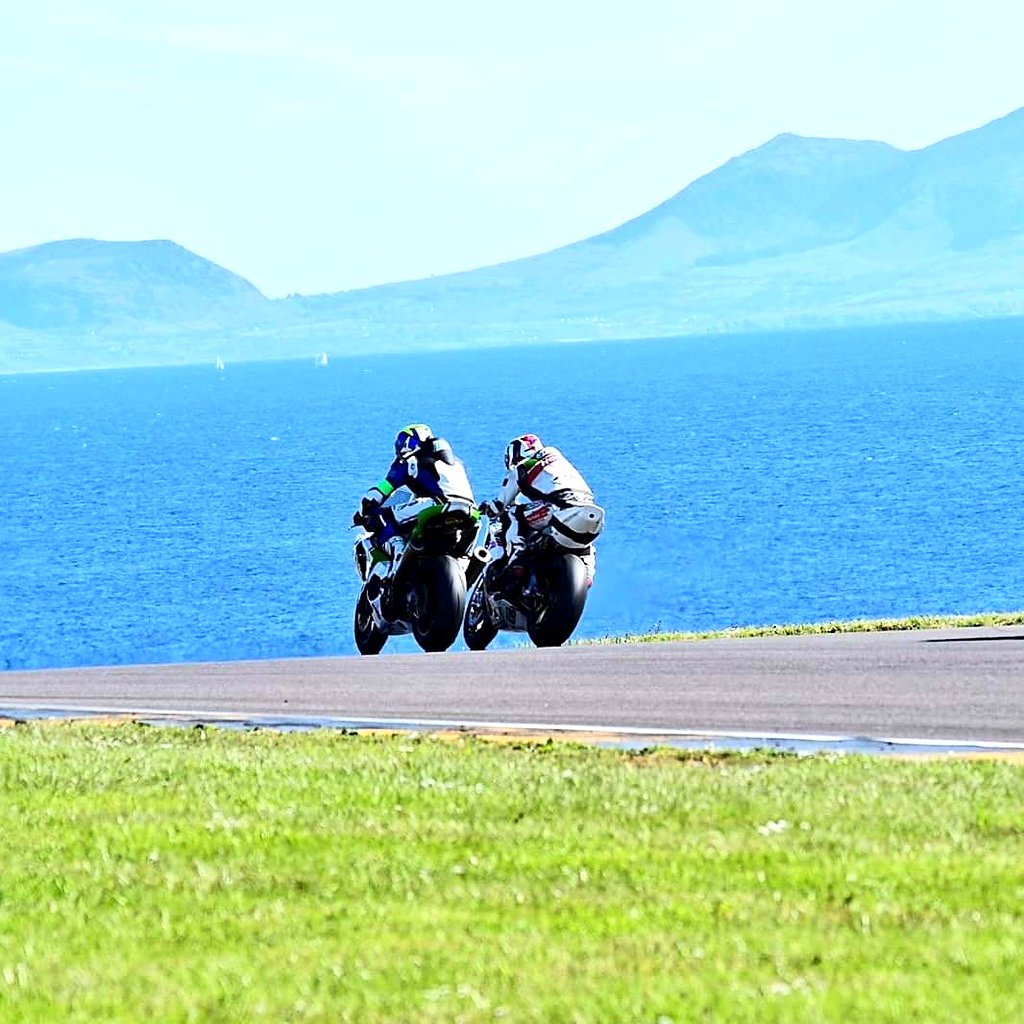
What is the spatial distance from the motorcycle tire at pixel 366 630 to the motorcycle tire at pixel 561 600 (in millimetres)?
2908

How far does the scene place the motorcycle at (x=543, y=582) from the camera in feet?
77.4

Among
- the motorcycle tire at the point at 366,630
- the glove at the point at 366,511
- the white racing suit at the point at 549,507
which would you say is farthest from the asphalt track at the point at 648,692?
the motorcycle tire at the point at 366,630

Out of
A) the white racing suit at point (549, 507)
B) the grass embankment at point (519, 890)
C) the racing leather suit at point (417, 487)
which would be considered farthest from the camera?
the racing leather suit at point (417, 487)

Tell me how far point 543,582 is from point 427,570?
172 centimetres

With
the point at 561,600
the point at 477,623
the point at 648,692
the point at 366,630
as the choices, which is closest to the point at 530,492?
the point at 561,600

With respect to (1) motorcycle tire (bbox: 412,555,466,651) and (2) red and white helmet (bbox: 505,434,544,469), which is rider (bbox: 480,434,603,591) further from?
(1) motorcycle tire (bbox: 412,555,466,651)

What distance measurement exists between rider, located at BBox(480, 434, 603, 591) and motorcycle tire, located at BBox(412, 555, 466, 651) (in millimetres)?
634

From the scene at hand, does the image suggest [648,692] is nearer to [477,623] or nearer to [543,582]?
[543,582]

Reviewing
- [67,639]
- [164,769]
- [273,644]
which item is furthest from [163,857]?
[67,639]

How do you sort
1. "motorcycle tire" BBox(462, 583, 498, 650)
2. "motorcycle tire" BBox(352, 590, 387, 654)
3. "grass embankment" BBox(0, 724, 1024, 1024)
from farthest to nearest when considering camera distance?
"motorcycle tire" BBox(352, 590, 387, 654), "motorcycle tire" BBox(462, 583, 498, 650), "grass embankment" BBox(0, 724, 1024, 1024)

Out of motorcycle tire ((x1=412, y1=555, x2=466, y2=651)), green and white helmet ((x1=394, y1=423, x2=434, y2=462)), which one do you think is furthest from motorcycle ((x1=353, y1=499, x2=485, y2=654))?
green and white helmet ((x1=394, y1=423, x2=434, y2=462))

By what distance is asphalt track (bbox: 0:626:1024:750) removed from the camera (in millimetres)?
13711

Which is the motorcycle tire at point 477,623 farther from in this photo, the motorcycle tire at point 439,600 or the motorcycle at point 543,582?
the motorcycle tire at point 439,600

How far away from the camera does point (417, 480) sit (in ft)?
82.4
